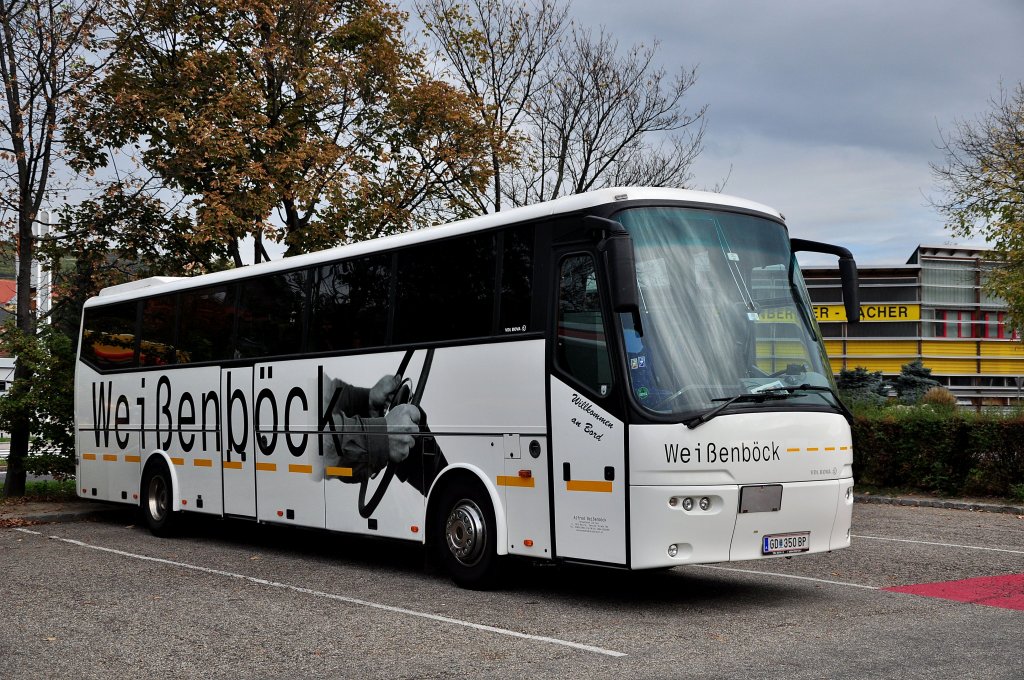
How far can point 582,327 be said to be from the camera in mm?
9555

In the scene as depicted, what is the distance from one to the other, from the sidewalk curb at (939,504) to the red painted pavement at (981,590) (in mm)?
6670

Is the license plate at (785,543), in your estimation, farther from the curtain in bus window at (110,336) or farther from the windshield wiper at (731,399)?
the curtain in bus window at (110,336)

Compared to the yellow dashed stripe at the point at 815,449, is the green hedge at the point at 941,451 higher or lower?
lower

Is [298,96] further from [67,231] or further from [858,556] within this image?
[858,556]

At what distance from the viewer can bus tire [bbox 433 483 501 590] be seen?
10.3 meters

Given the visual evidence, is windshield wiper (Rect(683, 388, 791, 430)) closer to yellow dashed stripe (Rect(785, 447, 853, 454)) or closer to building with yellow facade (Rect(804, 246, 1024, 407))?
yellow dashed stripe (Rect(785, 447, 853, 454))

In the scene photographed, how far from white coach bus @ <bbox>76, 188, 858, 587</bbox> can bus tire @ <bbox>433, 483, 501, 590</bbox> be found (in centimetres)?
2

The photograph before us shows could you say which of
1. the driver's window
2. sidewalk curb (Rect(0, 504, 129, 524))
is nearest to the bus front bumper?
the driver's window

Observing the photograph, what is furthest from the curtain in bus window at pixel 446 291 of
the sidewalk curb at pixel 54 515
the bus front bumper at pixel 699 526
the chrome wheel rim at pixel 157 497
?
the sidewalk curb at pixel 54 515

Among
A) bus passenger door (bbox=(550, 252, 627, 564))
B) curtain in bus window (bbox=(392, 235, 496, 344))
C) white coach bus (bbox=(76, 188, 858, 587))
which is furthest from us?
curtain in bus window (bbox=(392, 235, 496, 344))

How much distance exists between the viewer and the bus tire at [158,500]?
15.7 meters

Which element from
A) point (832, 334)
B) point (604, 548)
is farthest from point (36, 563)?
point (832, 334)

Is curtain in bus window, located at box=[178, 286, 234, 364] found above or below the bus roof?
below

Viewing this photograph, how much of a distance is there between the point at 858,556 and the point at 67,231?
14848 millimetres
